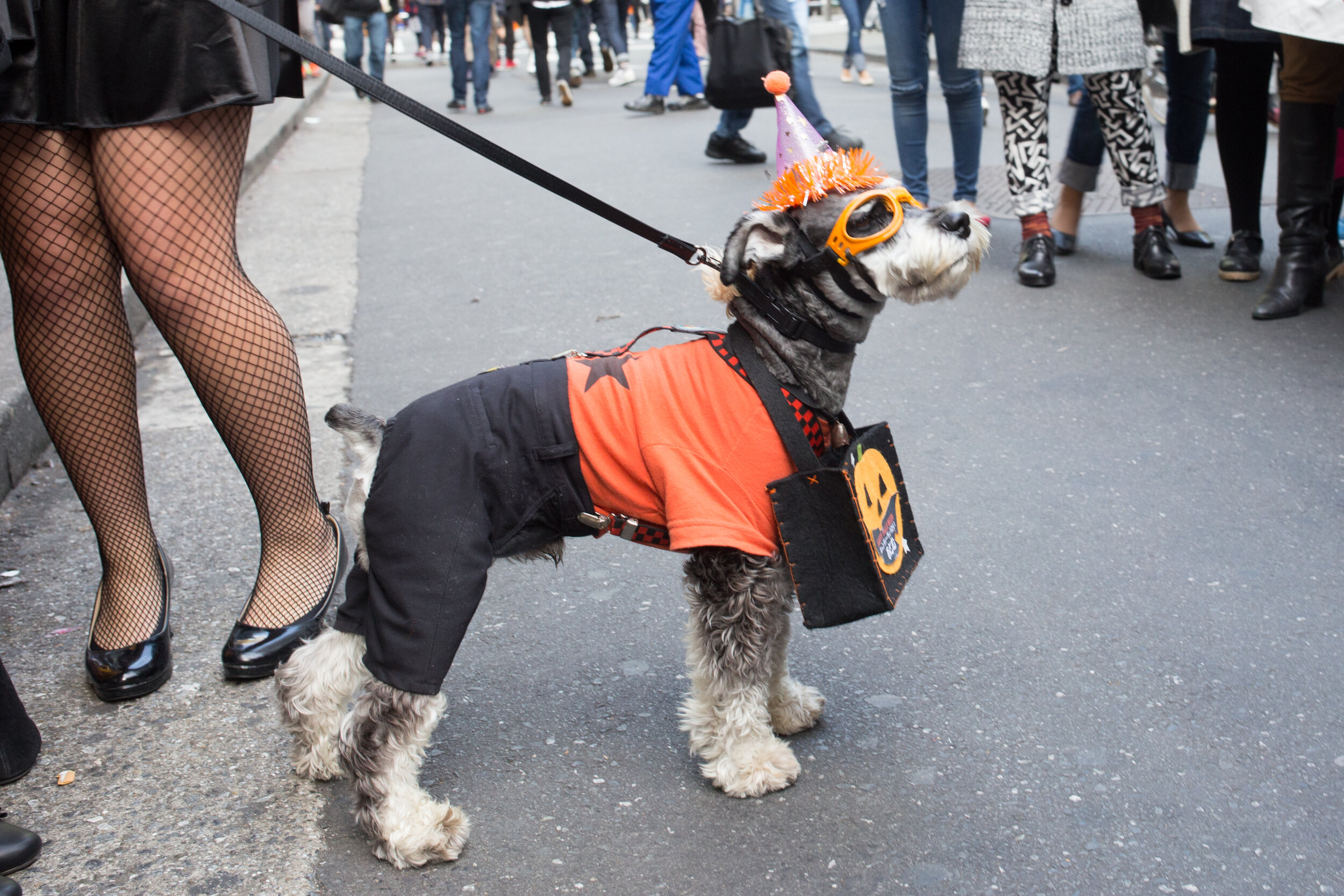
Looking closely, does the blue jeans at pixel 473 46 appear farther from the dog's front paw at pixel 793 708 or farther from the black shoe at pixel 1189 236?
the dog's front paw at pixel 793 708

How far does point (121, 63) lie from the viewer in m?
2.46

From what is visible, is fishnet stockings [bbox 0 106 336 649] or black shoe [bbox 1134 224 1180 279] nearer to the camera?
fishnet stockings [bbox 0 106 336 649]

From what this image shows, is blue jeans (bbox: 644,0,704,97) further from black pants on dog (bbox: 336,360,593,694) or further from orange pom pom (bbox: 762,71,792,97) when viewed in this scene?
black pants on dog (bbox: 336,360,593,694)

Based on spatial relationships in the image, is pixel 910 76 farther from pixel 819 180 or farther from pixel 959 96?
pixel 819 180

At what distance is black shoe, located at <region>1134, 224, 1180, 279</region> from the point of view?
5.52 meters

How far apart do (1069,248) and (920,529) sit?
3.26 m

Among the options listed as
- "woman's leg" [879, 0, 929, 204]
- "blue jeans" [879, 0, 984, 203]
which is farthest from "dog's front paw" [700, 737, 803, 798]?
"woman's leg" [879, 0, 929, 204]

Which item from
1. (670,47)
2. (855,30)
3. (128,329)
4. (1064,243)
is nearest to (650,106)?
(670,47)

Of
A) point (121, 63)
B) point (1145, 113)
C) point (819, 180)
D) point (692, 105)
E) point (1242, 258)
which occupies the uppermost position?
point (121, 63)

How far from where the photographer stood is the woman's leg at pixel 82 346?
8.29 feet

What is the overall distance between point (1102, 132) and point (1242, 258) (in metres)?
0.89

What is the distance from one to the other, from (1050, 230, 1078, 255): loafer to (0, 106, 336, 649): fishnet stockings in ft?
14.6

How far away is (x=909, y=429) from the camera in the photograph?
13.5 feet

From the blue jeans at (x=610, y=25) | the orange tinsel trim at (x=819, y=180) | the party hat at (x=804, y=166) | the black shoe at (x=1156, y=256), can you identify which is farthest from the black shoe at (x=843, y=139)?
the blue jeans at (x=610, y=25)
